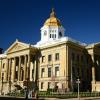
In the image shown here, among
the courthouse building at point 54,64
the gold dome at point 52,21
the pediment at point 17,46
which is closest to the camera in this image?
the courthouse building at point 54,64

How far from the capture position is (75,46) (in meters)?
74.2

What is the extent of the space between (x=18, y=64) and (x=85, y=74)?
24.0 meters

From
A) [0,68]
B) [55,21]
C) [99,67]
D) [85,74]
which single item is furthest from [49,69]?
[0,68]

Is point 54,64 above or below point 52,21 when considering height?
below

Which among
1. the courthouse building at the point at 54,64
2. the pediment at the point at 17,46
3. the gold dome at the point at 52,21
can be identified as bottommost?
the courthouse building at the point at 54,64

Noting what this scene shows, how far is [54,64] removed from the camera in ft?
242

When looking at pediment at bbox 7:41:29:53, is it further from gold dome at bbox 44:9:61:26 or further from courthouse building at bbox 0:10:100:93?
gold dome at bbox 44:9:61:26

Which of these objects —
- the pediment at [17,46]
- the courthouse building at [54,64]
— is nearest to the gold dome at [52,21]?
the courthouse building at [54,64]

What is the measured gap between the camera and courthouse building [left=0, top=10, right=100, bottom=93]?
7100cm

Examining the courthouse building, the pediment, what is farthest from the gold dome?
the pediment

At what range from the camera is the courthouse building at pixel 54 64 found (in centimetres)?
7100

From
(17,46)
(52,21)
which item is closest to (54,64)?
(17,46)

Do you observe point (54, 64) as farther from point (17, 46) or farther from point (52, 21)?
point (52, 21)

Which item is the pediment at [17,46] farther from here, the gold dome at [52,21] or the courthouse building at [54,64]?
the gold dome at [52,21]
